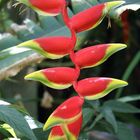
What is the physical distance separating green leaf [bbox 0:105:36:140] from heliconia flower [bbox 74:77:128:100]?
76 millimetres

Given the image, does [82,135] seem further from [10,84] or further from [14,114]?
[10,84]

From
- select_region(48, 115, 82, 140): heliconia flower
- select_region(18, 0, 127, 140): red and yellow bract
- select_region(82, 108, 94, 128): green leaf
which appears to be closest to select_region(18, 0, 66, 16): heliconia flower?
select_region(18, 0, 127, 140): red and yellow bract

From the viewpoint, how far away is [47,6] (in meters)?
0.50

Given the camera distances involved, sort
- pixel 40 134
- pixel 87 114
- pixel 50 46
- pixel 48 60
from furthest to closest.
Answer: pixel 48 60 → pixel 87 114 → pixel 40 134 → pixel 50 46

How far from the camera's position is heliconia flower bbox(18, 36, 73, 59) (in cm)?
49

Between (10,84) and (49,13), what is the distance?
773mm

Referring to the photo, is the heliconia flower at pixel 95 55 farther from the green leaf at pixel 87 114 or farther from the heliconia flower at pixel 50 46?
the green leaf at pixel 87 114

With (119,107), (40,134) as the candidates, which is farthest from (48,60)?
(40,134)

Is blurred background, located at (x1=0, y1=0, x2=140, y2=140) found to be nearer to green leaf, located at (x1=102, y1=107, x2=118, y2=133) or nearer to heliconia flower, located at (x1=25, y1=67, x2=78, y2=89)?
green leaf, located at (x1=102, y1=107, x2=118, y2=133)

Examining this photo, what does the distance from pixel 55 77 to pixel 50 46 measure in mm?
32

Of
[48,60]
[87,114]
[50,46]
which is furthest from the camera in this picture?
[48,60]

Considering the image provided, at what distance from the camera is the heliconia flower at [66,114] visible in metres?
0.50

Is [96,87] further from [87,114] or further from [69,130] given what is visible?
[87,114]

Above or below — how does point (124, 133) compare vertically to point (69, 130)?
below
